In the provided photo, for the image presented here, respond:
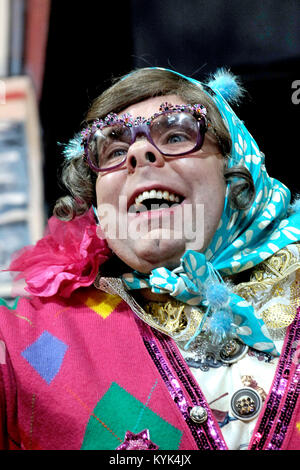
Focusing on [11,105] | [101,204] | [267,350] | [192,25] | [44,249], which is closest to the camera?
[267,350]

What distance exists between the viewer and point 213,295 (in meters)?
1.59

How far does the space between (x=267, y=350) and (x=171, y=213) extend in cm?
49

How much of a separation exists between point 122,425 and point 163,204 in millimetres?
660

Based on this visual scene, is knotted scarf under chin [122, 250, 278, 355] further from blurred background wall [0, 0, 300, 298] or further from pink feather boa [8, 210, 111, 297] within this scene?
blurred background wall [0, 0, 300, 298]

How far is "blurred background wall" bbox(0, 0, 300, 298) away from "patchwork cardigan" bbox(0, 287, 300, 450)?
111cm

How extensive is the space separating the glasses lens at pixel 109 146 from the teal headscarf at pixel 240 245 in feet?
1.13

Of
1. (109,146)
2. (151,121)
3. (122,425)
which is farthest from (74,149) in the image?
(122,425)

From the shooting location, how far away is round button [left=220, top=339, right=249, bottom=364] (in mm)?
1571

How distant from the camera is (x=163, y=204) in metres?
1.71

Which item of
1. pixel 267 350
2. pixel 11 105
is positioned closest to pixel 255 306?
pixel 267 350

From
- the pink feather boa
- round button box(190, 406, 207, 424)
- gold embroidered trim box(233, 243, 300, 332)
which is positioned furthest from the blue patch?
gold embroidered trim box(233, 243, 300, 332)
